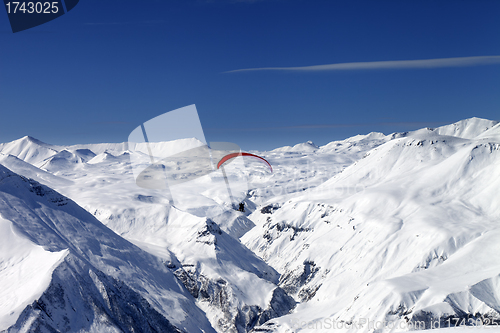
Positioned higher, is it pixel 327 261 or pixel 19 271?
pixel 19 271

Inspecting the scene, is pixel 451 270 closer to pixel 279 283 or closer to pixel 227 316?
pixel 227 316

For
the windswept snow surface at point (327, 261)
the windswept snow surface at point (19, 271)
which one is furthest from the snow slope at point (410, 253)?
the windswept snow surface at point (19, 271)

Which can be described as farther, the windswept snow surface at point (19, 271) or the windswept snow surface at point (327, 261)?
the windswept snow surface at point (327, 261)

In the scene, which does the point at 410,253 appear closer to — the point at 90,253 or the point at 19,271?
the point at 90,253

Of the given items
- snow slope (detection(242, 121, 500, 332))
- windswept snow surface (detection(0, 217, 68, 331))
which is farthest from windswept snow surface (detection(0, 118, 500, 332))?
windswept snow surface (detection(0, 217, 68, 331))

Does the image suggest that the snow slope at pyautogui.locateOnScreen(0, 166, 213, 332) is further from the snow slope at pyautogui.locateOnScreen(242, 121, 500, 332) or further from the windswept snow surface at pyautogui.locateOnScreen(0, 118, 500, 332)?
the snow slope at pyautogui.locateOnScreen(242, 121, 500, 332)

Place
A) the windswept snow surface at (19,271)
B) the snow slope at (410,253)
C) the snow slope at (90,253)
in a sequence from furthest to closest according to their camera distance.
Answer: the snow slope at (90,253) → the snow slope at (410,253) → the windswept snow surface at (19,271)

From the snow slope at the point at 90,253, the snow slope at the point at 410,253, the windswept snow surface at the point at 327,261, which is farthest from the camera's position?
the snow slope at the point at 90,253

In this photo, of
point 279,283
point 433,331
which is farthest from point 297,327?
point 433,331

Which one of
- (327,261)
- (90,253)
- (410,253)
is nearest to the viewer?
(90,253)

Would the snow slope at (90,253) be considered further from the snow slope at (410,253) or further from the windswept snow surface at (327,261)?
the snow slope at (410,253)

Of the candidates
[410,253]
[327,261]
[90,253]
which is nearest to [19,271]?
[90,253]

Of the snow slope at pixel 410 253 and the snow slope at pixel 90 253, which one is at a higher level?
the snow slope at pixel 90 253
